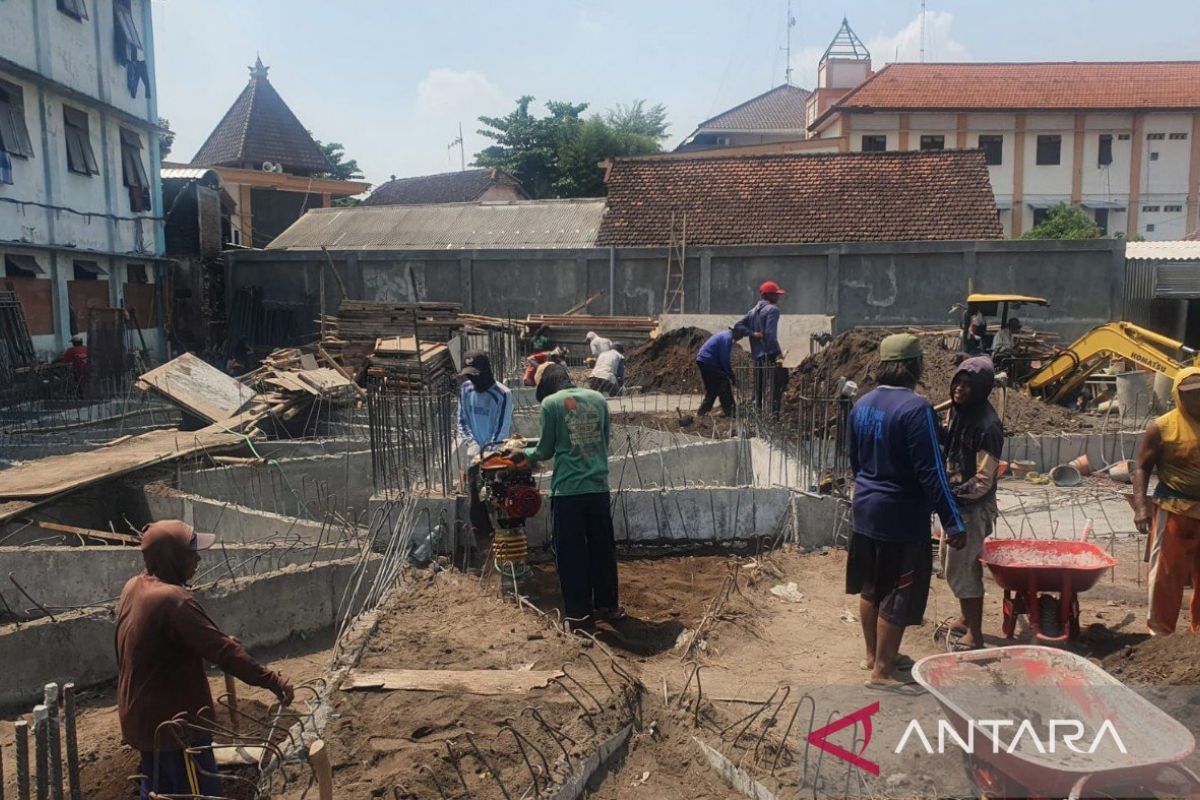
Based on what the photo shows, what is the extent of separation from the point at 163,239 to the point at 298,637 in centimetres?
1864

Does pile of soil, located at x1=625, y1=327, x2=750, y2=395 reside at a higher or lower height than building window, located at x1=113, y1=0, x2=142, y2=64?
lower

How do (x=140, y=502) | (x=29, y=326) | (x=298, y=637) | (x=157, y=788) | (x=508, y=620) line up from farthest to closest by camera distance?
(x=29, y=326)
(x=140, y=502)
(x=298, y=637)
(x=508, y=620)
(x=157, y=788)

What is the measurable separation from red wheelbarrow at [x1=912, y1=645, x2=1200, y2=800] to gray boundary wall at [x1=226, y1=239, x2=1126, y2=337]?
15981mm

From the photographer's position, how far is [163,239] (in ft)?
70.9

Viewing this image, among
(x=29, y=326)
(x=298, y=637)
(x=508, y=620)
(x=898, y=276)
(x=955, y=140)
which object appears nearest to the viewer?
(x=508, y=620)

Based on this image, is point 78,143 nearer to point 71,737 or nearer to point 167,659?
point 167,659

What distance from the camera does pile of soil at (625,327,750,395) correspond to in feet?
50.5

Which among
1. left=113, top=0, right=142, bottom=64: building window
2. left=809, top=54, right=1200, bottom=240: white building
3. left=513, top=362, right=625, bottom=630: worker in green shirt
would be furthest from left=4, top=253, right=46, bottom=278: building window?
left=809, top=54, right=1200, bottom=240: white building

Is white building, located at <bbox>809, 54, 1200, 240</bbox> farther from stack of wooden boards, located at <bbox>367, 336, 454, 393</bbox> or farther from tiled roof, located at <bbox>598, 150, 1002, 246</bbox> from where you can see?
stack of wooden boards, located at <bbox>367, 336, 454, 393</bbox>

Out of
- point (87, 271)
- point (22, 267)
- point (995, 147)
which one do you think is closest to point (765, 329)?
point (22, 267)

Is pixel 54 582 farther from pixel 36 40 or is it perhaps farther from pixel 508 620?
pixel 36 40

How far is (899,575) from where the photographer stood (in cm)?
428

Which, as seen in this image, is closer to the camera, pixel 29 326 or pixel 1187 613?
pixel 1187 613

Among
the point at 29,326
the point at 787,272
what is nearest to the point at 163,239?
the point at 29,326
